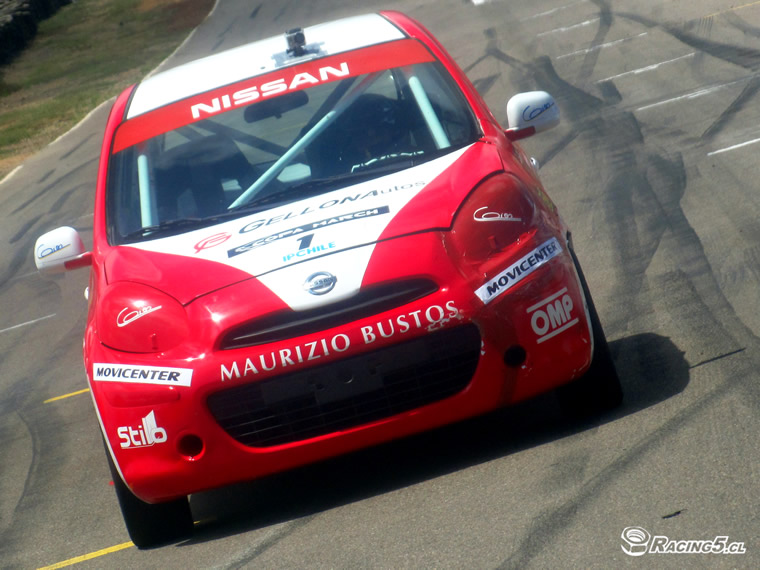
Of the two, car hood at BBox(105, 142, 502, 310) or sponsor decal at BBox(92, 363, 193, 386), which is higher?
car hood at BBox(105, 142, 502, 310)

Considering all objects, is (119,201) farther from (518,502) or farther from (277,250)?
(518,502)

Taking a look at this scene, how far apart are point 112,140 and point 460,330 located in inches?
98.6

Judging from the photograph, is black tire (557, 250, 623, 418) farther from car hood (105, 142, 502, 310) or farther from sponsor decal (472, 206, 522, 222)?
car hood (105, 142, 502, 310)

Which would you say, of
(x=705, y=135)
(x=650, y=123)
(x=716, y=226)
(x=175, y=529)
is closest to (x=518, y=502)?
(x=175, y=529)

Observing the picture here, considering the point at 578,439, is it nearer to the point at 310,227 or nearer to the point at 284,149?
the point at 310,227

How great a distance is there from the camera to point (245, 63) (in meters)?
6.13

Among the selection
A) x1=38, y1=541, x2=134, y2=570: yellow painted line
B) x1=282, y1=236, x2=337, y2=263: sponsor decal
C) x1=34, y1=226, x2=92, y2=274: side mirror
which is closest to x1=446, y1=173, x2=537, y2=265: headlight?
x1=282, y1=236, x2=337, y2=263: sponsor decal

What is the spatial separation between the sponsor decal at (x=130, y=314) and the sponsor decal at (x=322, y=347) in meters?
0.47

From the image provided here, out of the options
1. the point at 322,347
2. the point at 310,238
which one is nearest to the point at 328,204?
the point at 310,238

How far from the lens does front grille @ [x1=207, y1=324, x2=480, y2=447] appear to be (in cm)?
418

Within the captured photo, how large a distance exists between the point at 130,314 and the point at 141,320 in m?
0.08

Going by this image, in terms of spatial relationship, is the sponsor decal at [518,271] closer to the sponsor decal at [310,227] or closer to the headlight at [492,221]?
the headlight at [492,221]

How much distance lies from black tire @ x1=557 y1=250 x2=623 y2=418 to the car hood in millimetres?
693

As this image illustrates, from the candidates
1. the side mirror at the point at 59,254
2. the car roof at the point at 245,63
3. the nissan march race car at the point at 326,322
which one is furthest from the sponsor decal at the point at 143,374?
the car roof at the point at 245,63
